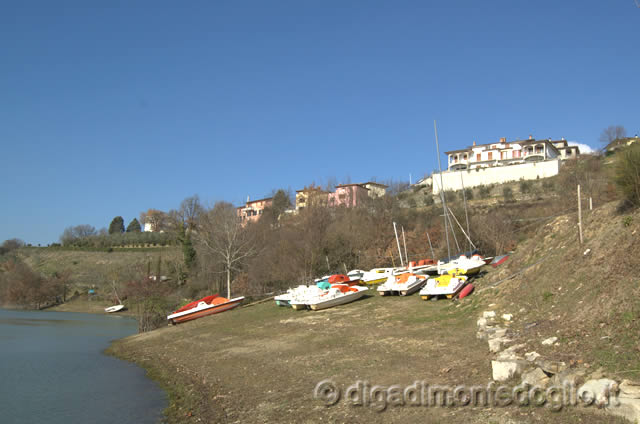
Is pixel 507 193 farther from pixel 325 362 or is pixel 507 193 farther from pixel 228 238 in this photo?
pixel 325 362

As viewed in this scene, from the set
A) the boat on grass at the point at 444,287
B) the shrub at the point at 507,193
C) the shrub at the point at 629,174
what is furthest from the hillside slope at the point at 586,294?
the shrub at the point at 507,193

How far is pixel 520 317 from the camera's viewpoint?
39.5ft

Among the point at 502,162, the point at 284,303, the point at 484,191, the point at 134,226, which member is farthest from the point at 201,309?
the point at 134,226

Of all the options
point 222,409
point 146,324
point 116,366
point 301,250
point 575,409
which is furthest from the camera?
point 301,250

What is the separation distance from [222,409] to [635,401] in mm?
8251

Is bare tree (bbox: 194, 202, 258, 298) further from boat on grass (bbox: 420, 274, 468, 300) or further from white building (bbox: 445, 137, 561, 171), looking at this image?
white building (bbox: 445, 137, 561, 171)

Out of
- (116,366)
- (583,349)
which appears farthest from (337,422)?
(116,366)

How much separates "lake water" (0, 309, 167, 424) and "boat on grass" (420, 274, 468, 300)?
452 inches

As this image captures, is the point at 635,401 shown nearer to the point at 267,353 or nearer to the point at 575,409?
the point at 575,409

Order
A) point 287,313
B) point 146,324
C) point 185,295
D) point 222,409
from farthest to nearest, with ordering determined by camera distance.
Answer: point 185,295 → point 146,324 → point 287,313 → point 222,409

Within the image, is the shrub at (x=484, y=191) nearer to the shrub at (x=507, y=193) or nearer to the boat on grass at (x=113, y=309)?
the shrub at (x=507, y=193)

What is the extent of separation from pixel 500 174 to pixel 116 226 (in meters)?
119

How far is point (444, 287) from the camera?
65.6 feet

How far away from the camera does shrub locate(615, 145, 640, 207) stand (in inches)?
540
